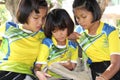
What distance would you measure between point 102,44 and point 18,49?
2.14 feet

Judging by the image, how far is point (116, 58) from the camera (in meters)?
2.35

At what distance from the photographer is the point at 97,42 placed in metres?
2.45

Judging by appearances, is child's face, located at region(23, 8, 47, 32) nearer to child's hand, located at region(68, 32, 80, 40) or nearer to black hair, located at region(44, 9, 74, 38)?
black hair, located at region(44, 9, 74, 38)

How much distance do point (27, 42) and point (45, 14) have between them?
10.2 inches

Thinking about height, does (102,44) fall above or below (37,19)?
below

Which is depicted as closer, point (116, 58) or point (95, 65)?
point (116, 58)

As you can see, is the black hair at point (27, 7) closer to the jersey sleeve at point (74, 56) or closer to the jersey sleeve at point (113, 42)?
the jersey sleeve at point (74, 56)

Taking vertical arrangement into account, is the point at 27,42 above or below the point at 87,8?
below

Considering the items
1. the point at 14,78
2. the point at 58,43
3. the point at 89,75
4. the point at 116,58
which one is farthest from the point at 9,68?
the point at 116,58

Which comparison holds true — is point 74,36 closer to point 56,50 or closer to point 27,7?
point 56,50

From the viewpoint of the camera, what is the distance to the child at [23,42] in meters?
2.38

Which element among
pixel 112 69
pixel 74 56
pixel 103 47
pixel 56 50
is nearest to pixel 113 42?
pixel 103 47

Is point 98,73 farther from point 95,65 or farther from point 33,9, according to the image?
point 33,9

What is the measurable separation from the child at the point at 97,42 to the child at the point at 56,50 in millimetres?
127
